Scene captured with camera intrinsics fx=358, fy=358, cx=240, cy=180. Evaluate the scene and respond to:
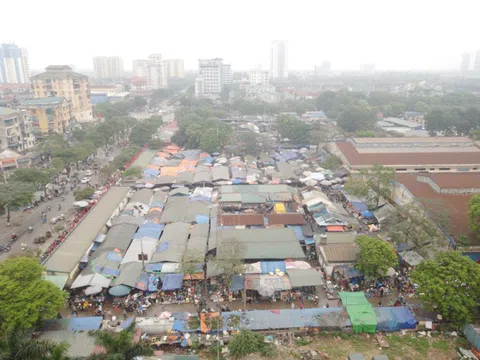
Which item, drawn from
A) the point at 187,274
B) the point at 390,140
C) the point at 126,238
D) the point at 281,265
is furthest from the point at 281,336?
the point at 390,140

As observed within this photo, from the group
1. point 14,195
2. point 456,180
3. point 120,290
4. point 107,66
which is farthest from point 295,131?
point 107,66

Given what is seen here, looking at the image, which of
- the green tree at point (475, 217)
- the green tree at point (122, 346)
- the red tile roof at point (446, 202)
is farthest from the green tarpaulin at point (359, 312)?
the green tree at point (122, 346)

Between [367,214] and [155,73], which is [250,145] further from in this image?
[155,73]

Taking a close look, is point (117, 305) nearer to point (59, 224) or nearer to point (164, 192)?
point (59, 224)

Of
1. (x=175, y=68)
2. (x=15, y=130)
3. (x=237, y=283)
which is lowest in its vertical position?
(x=237, y=283)

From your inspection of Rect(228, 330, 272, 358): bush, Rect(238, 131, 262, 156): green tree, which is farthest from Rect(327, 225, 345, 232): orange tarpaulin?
Rect(238, 131, 262, 156): green tree

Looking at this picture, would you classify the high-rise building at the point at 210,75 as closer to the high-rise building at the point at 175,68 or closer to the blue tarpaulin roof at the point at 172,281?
the high-rise building at the point at 175,68

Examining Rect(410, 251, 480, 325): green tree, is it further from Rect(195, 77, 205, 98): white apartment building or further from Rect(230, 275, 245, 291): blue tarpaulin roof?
Rect(195, 77, 205, 98): white apartment building

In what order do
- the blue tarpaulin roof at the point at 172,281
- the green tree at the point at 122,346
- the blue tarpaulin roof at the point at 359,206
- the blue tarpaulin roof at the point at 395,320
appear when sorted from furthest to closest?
1. the blue tarpaulin roof at the point at 359,206
2. the blue tarpaulin roof at the point at 172,281
3. the blue tarpaulin roof at the point at 395,320
4. the green tree at the point at 122,346
